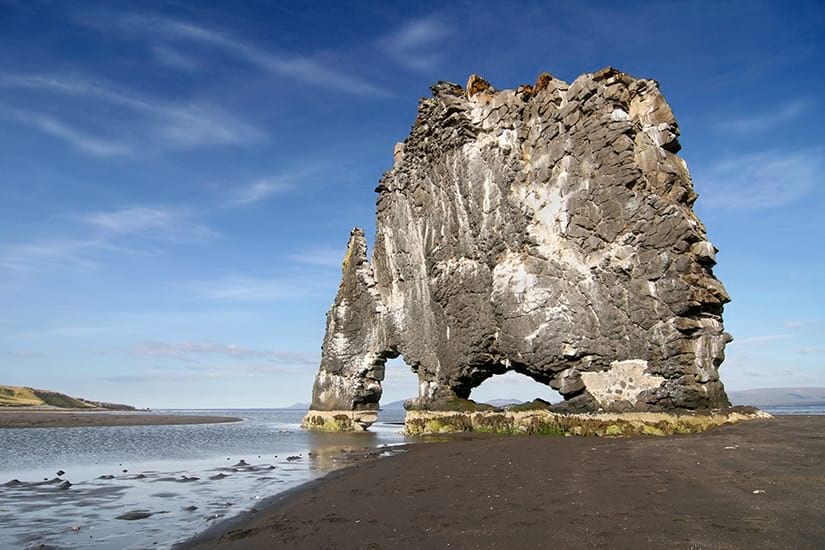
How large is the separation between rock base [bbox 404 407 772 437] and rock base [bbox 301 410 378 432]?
44.1 feet

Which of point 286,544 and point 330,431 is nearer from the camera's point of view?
point 286,544

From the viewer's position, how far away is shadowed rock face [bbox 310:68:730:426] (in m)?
23.0

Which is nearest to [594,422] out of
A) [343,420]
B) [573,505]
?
[573,505]

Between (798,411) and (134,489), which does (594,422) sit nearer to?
(134,489)

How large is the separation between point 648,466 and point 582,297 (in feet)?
46.5

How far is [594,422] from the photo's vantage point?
24016mm

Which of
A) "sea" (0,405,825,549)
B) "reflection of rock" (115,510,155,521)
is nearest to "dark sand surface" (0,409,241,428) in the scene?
"sea" (0,405,825,549)

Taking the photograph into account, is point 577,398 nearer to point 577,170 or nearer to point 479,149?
point 577,170

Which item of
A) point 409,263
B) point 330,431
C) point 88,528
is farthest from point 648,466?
point 330,431

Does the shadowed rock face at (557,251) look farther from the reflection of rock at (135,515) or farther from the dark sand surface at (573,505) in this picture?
the reflection of rock at (135,515)

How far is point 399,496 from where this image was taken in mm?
10906

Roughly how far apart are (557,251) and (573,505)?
64.8ft

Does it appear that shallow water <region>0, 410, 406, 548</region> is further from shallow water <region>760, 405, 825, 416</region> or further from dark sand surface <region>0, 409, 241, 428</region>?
shallow water <region>760, 405, 825, 416</region>

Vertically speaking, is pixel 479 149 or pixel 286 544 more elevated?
pixel 479 149
